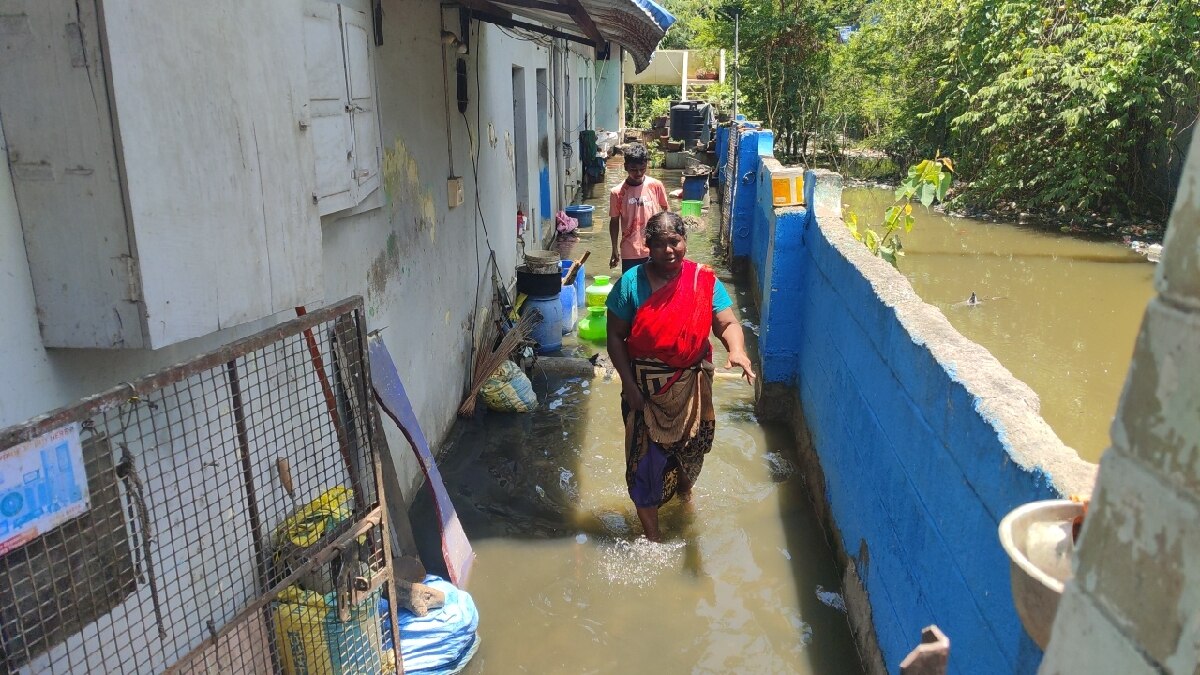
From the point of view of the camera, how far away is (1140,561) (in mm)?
771

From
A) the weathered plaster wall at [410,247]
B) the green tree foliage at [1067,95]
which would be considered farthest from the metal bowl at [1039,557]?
the green tree foliage at [1067,95]

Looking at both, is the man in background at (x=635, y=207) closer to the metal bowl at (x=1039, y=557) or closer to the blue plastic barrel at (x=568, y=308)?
the blue plastic barrel at (x=568, y=308)

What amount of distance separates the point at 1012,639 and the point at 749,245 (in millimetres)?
8578

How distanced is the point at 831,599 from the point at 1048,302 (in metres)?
7.29

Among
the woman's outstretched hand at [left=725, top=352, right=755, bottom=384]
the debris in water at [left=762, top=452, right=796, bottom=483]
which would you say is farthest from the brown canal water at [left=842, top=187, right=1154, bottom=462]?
the woman's outstretched hand at [left=725, top=352, right=755, bottom=384]

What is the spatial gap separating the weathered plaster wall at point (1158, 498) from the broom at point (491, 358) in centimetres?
516

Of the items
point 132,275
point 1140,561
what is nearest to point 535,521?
point 132,275

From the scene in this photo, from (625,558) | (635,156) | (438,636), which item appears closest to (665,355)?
(625,558)

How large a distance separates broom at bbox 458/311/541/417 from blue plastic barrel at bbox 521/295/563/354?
23cm

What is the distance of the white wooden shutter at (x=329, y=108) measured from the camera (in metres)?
3.16

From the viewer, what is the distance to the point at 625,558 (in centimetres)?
425

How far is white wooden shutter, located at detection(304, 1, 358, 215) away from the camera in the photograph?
316cm

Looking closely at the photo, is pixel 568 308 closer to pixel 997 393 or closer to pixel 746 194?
A: pixel 746 194

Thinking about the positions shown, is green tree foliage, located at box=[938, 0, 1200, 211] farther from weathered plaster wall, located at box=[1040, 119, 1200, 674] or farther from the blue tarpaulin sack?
weathered plaster wall, located at box=[1040, 119, 1200, 674]
